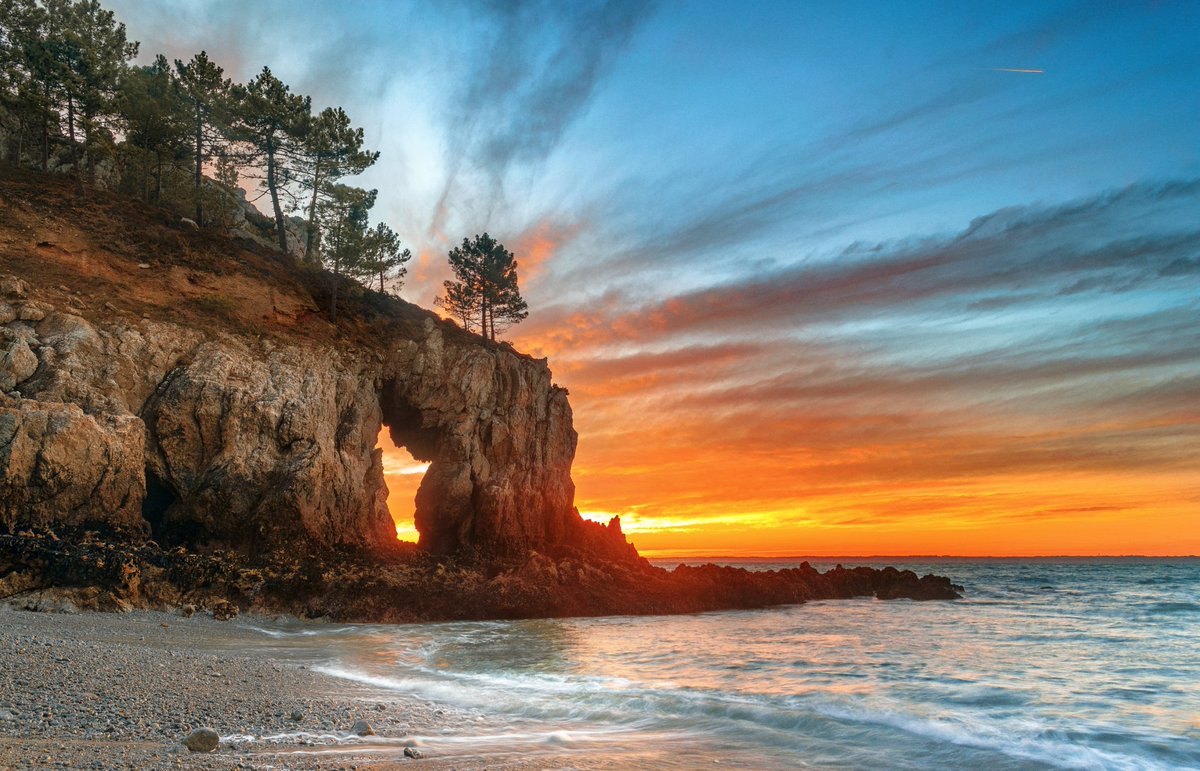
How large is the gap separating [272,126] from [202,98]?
12.6 feet

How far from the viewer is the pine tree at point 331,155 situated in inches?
1540

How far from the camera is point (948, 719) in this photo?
1098 cm

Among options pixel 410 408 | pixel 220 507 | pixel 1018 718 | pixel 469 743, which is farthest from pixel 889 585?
pixel 469 743

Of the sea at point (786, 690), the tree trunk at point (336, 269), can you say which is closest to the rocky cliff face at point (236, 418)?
the tree trunk at point (336, 269)

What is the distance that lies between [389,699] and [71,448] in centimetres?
1550

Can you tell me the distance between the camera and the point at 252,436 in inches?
998

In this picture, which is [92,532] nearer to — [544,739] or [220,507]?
[220,507]

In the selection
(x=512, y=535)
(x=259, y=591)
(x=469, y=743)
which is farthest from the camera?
(x=512, y=535)

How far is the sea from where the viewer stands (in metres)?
9.08

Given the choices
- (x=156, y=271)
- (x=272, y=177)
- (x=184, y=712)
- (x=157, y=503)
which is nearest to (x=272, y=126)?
(x=272, y=177)

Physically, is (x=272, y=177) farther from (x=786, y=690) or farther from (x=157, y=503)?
(x=786, y=690)

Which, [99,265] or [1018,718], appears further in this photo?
[99,265]

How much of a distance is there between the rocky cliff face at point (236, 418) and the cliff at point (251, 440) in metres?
0.08

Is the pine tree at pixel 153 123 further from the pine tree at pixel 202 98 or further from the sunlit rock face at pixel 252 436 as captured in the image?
the sunlit rock face at pixel 252 436
